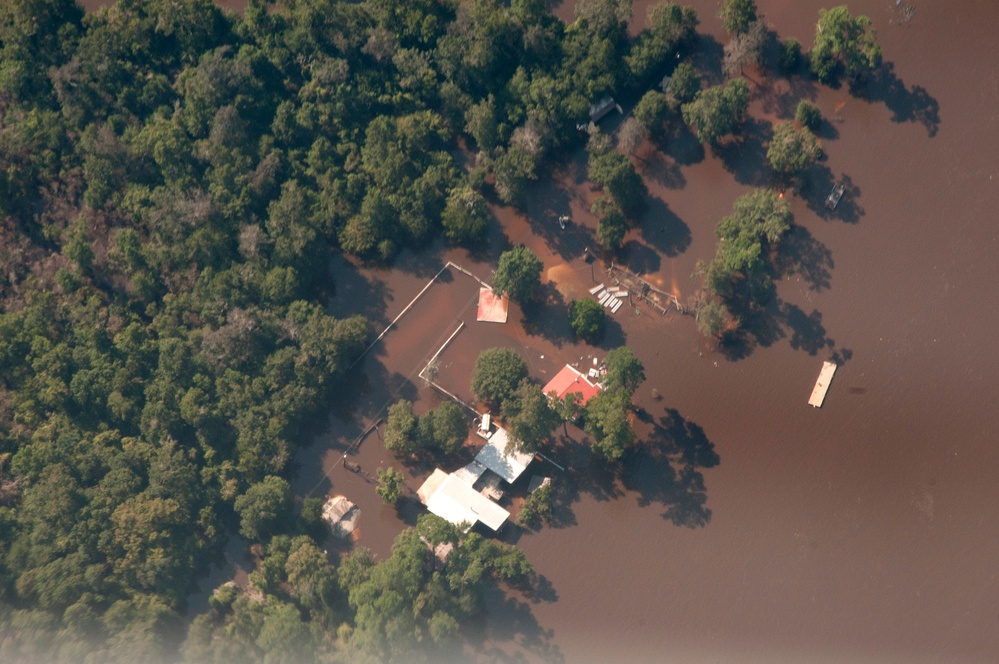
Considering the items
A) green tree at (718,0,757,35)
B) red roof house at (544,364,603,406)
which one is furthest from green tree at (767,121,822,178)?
red roof house at (544,364,603,406)

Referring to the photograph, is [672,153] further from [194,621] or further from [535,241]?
[194,621]

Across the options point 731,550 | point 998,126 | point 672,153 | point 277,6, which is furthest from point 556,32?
point 731,550

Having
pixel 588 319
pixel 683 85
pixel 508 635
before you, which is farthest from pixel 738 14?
pixel 508 635

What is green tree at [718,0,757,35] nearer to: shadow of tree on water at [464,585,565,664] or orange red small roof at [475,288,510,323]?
orange red small roof at [475,288,510,323]

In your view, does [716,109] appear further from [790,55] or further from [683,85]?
[790,55]

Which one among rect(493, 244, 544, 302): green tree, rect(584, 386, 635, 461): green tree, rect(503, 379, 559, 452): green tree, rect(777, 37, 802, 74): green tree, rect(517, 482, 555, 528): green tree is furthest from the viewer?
rect(777, 37, 802, 74): green tree
